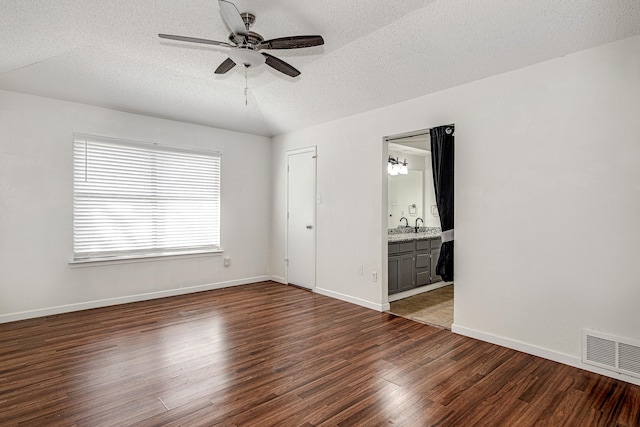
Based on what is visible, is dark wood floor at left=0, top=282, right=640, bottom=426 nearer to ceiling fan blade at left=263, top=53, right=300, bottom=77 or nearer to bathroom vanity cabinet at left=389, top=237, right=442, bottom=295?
bathroom vanity cabinet at left=389, top=237, right=442, bottom=295

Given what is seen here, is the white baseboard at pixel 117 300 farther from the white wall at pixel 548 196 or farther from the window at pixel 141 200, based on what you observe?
the white wall at pixel 548 196

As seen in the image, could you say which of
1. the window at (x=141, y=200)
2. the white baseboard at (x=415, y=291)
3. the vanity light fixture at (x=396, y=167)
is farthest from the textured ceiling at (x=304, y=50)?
the white baseboard at (x=415, y=291)

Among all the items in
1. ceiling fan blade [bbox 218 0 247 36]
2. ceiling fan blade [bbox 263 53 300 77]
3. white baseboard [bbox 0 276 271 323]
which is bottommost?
white baseboard [bbox 0 276 271 323]

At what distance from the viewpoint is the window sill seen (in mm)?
4355

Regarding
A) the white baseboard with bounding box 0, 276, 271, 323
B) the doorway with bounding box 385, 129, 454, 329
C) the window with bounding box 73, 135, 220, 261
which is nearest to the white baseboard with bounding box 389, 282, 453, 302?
the doorway with bounding box 385, 129, 454, 329

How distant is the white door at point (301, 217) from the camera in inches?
212

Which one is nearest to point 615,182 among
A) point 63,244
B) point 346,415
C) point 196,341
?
point 346,415

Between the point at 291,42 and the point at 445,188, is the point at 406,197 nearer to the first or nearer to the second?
the point at 445,188

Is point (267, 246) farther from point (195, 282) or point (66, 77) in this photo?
point (66, 77)

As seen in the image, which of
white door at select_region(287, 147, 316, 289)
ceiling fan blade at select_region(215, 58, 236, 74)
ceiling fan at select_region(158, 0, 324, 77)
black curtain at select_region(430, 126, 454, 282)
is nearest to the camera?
ceiling fan at select_region(158, 0, 324, 77)

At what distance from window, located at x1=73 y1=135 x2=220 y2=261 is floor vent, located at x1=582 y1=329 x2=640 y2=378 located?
4.87 m

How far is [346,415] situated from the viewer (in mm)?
2164

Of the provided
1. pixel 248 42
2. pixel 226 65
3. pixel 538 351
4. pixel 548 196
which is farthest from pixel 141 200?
pixel 538 351

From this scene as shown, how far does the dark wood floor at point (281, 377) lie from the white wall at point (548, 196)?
423mm
